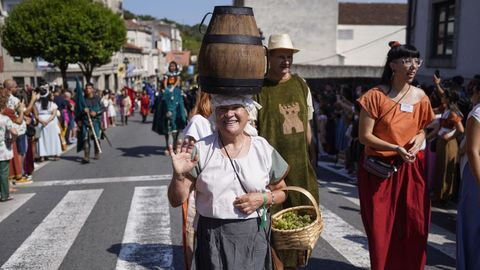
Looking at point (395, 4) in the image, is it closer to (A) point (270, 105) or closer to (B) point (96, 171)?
(B) point (96, 171)

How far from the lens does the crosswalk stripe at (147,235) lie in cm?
534

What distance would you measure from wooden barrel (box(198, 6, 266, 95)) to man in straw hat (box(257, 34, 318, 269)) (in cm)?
114

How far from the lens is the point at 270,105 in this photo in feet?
13.4

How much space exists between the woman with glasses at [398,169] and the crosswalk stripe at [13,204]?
5514mm

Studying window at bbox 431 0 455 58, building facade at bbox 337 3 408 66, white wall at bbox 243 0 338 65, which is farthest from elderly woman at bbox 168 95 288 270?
building facade at bbox 337 3 408 66

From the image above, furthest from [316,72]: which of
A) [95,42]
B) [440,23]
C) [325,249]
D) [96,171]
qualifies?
[325,249]

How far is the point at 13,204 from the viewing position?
8.25m

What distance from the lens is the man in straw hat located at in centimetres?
408

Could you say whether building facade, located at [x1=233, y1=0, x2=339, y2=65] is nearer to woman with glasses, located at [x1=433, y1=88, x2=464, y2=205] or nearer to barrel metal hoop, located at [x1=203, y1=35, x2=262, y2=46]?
woman with glasses, located at [x1=433, y1=88, x2=464, y2=205]

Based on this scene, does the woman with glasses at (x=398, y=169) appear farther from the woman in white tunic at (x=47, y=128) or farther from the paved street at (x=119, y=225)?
the woman in white tunic at (x=47, y=128)

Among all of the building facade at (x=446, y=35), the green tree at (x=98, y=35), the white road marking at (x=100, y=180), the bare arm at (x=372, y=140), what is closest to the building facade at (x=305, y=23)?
the green tree at (x=98, y=35)

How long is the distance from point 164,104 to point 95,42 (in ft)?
84.8

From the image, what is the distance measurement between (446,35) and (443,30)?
9.7 inches

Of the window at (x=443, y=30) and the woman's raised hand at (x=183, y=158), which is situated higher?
the window at (x=443, y=30)
